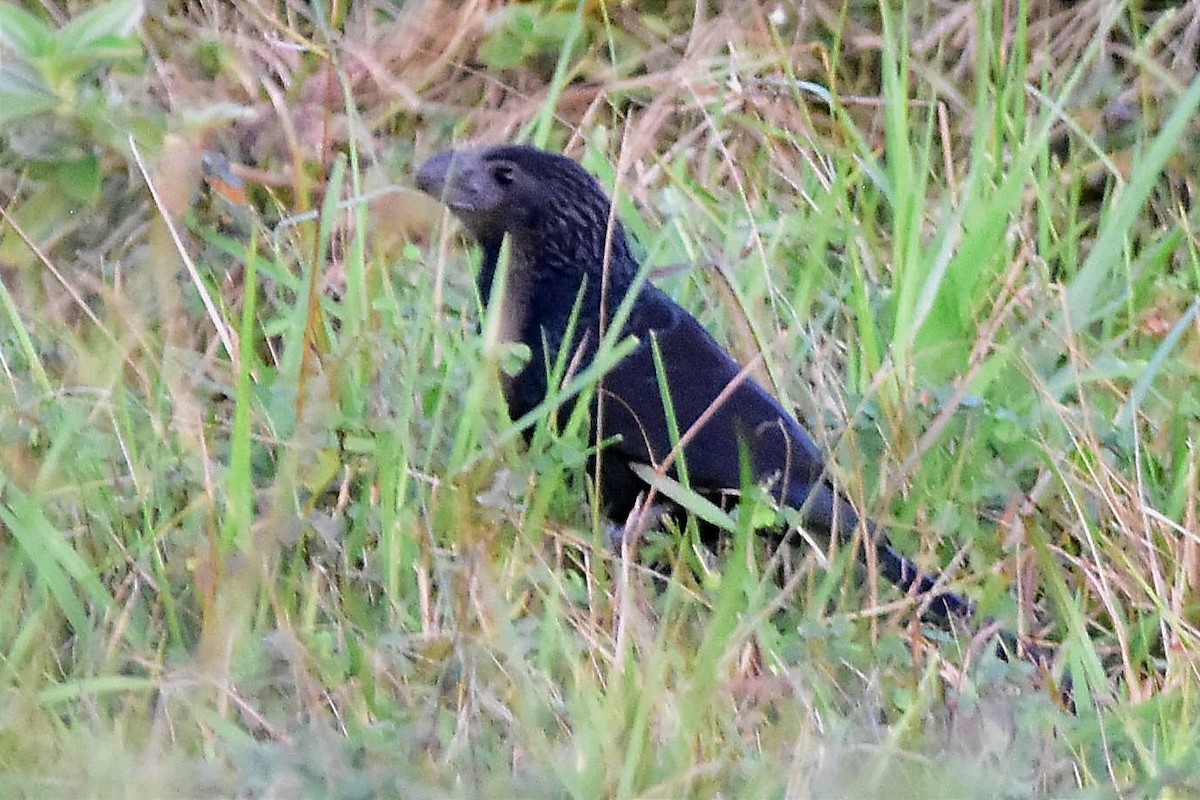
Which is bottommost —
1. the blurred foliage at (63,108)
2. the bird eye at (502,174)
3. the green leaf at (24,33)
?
Answer: the bird eye at (502,174)

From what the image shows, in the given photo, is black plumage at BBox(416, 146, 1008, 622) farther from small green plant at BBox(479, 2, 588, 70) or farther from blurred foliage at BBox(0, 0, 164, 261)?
small green plant at BBox(479, 2, 588, 70)

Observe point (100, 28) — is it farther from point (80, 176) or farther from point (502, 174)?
point (502, 174)

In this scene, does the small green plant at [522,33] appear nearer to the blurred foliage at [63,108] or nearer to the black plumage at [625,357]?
the black plumage at [625,357]

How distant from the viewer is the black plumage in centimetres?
252

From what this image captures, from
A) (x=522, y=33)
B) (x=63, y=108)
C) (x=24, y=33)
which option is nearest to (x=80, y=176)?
(x=63, y=108)

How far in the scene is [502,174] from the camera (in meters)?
2.84

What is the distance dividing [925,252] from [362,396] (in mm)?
1123

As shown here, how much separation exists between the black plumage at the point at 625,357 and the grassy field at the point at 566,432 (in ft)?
0.26

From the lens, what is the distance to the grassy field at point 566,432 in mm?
1871

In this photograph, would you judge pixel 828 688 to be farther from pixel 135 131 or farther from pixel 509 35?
pixel 509 35

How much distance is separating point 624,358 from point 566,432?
251 millimetres

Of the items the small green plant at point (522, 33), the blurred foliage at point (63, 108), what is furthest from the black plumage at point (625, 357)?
the small green plant at point (522, 33)

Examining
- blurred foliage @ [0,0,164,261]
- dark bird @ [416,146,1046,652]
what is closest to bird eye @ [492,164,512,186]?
dark bird @ [416,146,1046,652]

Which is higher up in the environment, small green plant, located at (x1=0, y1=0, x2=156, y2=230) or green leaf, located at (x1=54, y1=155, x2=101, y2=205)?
small green plant, located at (x1=0, y1=0, x2=156, y2=230)
